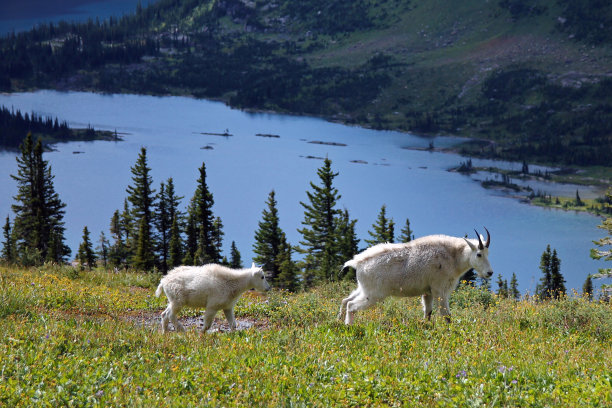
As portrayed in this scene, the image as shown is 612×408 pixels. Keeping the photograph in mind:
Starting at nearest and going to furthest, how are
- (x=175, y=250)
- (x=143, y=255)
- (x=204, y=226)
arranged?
1. (x=143, y=255)
2. (x=175, y=250)
3. (x=204, y=226)

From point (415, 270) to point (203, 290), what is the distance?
470 cm

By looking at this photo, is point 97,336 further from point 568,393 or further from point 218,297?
point 568,393

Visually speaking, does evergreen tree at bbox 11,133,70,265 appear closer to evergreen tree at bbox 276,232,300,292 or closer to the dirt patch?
evergreen tree at bbox 276,232,300,292

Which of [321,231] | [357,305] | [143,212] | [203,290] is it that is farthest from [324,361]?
[143,212]

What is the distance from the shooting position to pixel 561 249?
15775 cm

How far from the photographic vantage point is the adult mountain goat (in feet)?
40.2

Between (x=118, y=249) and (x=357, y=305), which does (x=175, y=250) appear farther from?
(x=357, y=305)

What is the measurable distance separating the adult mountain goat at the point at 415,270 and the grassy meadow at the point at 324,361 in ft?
1.61

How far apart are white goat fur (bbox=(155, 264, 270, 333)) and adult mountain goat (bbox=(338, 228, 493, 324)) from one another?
252 cm

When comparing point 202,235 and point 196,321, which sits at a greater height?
point 196,321

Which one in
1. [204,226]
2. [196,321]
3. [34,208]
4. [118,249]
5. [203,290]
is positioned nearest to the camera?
[203,290]

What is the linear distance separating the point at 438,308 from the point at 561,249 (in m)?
161

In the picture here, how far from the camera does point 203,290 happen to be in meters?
12.5

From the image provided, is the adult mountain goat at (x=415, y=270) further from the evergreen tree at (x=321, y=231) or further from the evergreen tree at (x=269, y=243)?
the evergreen tree at (x=269, y=243)
